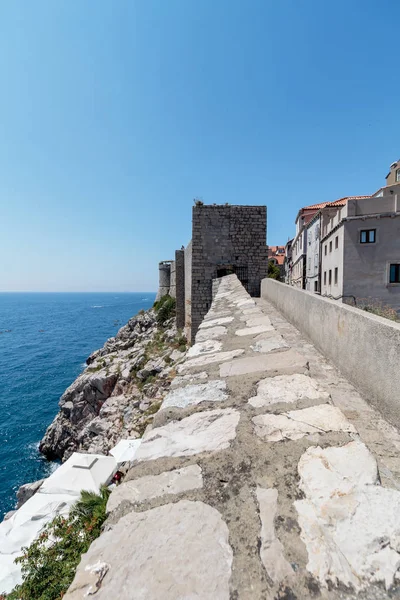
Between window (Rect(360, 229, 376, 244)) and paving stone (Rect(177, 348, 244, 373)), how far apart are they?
1778 centimetres

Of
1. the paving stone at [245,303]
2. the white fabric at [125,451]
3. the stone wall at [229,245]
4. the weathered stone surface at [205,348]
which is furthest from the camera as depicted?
the stone wall at [229,245]

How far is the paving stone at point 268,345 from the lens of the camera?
2626 millimetres

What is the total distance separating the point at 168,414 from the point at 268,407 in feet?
2.15

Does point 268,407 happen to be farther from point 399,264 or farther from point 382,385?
point 399,264

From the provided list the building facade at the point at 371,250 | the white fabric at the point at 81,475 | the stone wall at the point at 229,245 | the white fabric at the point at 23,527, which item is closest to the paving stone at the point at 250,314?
the white fabric at the point at 23,527

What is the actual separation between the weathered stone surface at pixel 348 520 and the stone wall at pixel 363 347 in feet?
3.39

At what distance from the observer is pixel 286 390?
6.14 feet

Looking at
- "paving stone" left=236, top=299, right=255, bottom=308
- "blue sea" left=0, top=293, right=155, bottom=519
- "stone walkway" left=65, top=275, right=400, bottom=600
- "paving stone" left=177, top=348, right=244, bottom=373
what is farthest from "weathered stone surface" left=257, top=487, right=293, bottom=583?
"blue sea" left=0, top=293, right=155, bottom=519

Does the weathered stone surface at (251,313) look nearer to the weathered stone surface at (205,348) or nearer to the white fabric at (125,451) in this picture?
the weathered stone surface at (205,348)

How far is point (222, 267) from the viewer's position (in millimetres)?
12945

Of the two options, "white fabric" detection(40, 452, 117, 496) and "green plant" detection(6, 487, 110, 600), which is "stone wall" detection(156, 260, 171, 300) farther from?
"green plant" detection(6, 487, 110, 600)

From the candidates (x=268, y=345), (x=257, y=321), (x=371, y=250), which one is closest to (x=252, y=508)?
(x=268, y=345)

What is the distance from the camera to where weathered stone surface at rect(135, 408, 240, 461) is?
1464 mm

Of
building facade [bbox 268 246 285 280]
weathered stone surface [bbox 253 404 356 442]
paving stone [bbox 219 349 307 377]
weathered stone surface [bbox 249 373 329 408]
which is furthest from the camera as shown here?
building facade [bbox 268 246 285 280]
